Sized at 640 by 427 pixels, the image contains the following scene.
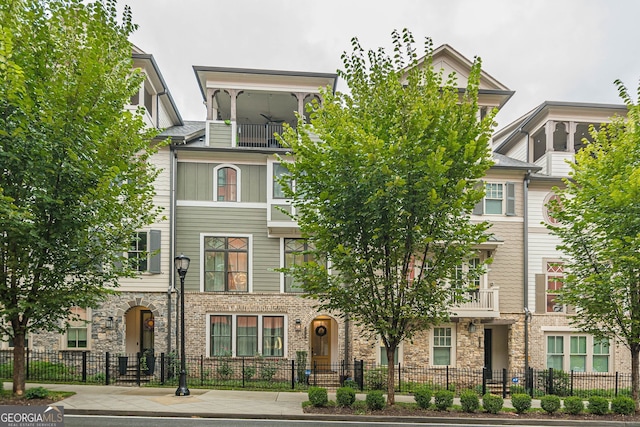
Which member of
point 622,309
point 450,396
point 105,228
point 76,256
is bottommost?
point 450,396

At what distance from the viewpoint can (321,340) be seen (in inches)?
864

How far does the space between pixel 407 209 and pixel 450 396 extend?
5243mm

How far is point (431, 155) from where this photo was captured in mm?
Answer: 9883

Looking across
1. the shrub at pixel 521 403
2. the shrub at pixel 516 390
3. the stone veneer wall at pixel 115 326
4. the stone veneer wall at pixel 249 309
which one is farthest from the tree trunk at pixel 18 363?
the shrub at pixel 516 390

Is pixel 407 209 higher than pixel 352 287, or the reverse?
pixel 407 209

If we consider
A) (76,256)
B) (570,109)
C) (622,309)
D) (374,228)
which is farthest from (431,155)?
(570,109)

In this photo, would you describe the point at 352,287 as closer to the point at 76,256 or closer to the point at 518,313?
the point at 76,256

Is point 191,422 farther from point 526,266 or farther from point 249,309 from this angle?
point 526,266

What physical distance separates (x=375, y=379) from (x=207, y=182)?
401 inches

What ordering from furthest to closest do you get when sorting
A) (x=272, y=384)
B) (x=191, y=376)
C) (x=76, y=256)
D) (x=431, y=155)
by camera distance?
1. (x=191, y=376)
2. (x=272, y=384)
3. (x=76, y=256)
4. (x=431, y=155)

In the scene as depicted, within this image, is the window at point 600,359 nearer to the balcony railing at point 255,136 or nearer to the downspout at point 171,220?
the balcony railing at point 255,136

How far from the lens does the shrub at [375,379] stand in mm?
16578

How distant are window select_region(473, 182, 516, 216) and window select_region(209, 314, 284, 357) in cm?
1005

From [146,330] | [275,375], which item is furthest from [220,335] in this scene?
[146,330]
